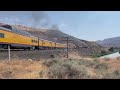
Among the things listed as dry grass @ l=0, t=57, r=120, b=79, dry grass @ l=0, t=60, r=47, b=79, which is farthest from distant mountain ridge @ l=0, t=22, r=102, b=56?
dry grass @ l=0, t=57, r=120, b=79

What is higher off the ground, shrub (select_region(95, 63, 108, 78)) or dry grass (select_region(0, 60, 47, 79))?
dry grass (select_region(0, 60, 47, 79))

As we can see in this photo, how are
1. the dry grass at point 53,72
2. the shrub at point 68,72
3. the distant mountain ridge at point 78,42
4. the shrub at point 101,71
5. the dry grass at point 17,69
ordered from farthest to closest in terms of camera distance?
1. the distant mountain ridge at point 78,42
2. the shrub at point 101,71
3. the dry grass at point 17,69
4. the dry grass at point 53,72
5. the shrub at point 68,72

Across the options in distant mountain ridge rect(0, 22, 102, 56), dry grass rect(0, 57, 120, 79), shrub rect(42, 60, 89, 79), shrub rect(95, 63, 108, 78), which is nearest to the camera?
shrub rect(42, 60, 89, 79)

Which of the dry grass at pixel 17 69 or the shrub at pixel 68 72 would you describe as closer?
the shrub at pixel 68 72

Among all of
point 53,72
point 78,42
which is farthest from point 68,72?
point 78,42

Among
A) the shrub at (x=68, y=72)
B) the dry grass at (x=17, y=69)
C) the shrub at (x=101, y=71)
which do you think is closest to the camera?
the shrub at (x=68, y=72)

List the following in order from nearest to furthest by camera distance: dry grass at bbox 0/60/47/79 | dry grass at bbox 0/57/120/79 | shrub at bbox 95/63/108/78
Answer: dry grass at bbox 0/57/120/79 < dry grass at bbox 0/60/47/79 < shrub at bbox 95/63/108/78

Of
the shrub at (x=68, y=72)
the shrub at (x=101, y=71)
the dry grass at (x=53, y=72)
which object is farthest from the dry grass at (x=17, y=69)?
the shrub at (x=101, y=71)

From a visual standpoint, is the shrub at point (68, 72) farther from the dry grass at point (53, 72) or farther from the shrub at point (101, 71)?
the shrub at point (101, 71)

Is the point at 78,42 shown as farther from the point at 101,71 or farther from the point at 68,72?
the point at 68,72

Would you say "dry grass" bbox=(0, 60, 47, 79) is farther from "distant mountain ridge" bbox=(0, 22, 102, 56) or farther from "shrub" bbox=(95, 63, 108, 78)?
"distant mountain ridge" bbox=(0, 22, 102, 56)

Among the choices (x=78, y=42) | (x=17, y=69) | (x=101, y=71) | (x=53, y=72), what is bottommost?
(x=101, y=71)
